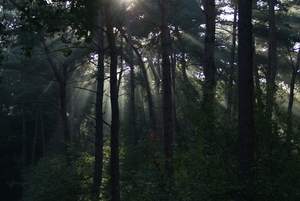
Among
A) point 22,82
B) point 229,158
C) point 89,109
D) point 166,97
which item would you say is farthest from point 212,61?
point 89,109

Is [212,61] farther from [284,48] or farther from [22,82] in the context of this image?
[22,82]

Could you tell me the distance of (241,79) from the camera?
26.9ft

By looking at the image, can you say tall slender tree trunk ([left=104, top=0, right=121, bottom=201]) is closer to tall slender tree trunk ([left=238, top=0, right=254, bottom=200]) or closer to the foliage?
the foliage

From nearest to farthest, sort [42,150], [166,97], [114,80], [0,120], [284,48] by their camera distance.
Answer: [114,80] → [166,97] → [284,48] → [0,120] → [42,150]

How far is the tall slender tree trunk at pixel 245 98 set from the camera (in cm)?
771

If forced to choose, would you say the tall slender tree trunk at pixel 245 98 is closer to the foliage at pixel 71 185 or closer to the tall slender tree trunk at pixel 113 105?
the tall slender tree trunk at pixel 113 105

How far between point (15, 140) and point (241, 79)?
1160 inches

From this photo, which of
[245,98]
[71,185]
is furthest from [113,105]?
[71,185]

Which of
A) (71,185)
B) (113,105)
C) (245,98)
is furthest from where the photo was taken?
(71,185)

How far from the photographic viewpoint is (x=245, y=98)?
316 inches

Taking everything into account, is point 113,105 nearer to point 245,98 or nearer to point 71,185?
point 245,98

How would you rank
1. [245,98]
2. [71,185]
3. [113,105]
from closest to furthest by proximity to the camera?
[245,98] < [113,105] < [71,185]

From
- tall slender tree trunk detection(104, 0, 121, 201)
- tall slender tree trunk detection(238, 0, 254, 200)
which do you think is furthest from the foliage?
tall slender tree trunk detection(238, 0, 254, 200)

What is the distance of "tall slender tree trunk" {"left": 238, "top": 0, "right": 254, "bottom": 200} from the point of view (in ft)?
25.3
